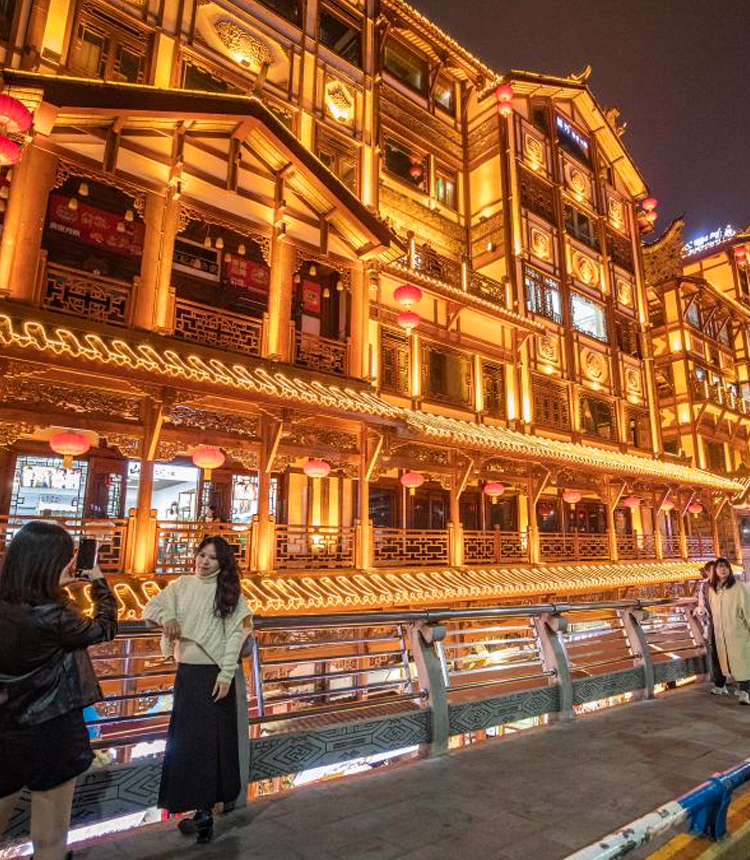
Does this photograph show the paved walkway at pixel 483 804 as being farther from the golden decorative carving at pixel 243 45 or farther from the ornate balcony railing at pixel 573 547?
the golden decorative carving at pixel 243 45

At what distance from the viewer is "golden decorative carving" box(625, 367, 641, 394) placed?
2262 centimetres

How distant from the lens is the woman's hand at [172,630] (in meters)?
3.35

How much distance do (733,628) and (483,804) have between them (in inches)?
198

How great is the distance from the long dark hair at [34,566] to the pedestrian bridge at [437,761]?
0.99m

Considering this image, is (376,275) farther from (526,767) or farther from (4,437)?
(526,767)

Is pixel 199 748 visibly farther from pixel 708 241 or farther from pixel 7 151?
pixel 708 241

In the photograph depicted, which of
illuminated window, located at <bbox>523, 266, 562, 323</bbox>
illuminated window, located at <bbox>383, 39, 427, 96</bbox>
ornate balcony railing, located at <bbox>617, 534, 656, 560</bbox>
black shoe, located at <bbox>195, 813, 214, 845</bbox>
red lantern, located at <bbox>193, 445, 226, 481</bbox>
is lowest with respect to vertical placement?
black shoe, located at <bbox>195, 813, 214, 845</bbox>

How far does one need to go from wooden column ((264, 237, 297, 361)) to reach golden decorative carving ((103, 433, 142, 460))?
3.03m

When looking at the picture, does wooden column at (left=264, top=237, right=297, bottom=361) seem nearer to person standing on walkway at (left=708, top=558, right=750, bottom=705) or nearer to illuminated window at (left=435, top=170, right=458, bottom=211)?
person standing on walkway at (left=708, top=558, right=750, bottom=705)

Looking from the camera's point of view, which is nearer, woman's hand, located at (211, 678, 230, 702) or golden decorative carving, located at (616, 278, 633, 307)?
woman's hand, located at (211, 678, 230, 702)

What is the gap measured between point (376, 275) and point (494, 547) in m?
7.62

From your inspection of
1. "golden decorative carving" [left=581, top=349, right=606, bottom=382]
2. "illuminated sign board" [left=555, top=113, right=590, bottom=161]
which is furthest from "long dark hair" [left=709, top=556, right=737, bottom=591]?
"illuminated sign board" [left=555, top=113, right=590, bottom=161]

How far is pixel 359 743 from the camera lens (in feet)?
13.7

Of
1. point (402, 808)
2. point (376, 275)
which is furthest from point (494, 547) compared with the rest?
point (402, 808)
